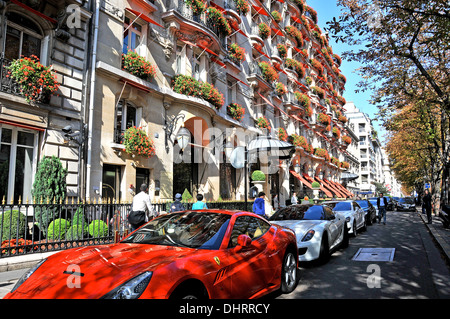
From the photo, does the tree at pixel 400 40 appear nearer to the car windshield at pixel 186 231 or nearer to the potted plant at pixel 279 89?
the car windshield at pixel 186 231

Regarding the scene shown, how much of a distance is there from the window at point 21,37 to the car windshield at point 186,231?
8662 mm

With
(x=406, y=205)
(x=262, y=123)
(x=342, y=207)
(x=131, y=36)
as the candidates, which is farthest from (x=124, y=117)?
(x=406, y=205)

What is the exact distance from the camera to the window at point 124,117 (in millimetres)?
13367

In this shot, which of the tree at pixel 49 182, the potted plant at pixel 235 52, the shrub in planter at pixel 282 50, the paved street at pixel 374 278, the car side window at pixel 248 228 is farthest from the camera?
the shrub in planter at pixel 282 50

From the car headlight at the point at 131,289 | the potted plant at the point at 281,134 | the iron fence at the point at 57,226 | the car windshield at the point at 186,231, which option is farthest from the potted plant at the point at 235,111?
the car headlight at the point at 131,289

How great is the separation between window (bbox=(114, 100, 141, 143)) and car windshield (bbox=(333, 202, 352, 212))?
9.71 meters

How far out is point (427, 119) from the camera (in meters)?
23.8

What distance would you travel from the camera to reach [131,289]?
9.37 feet

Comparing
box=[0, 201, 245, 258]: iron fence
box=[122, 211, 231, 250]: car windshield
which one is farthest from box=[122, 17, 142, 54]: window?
box=[122, 211, 231, 250]: car windshield

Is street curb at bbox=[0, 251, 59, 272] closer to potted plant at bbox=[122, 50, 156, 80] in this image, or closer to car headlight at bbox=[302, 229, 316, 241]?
car headlight at bbox=[302, 229, 316, 241]

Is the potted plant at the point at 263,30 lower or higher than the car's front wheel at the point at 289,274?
higher

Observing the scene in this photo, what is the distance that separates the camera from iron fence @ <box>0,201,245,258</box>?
7545 mm
